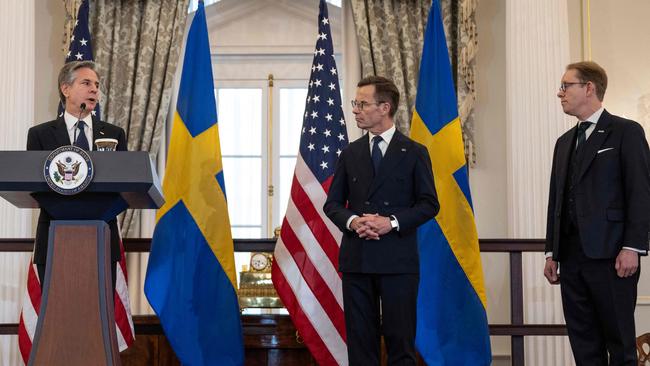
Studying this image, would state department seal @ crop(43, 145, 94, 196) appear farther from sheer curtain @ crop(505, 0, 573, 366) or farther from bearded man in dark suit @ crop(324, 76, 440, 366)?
sheer curtain @ crop(505, 0, 573, 366)

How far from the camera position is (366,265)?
341 cm

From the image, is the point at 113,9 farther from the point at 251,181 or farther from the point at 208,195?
the point at 208,195

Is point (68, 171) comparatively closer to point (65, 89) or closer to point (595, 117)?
point (65, 89)

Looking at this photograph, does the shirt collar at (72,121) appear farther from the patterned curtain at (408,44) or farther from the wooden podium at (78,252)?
the patterned curtain at (408,44)

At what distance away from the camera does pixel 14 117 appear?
5.77 m

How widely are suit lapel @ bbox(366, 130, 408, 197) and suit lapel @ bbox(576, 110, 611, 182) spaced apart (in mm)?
735

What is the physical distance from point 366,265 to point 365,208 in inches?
9.8

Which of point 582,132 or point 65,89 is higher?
point 65,89

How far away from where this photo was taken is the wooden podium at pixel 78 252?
2.85 m

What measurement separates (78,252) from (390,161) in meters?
1.32

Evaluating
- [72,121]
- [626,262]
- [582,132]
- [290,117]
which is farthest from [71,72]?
[290,117]

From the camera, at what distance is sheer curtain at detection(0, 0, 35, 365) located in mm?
5410

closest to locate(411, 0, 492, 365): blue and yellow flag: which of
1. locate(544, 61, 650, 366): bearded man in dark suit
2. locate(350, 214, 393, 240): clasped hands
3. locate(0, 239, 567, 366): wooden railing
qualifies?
locate(0, 239, 567, 366): wooden railing

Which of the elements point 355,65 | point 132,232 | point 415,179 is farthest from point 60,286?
point 355,65
